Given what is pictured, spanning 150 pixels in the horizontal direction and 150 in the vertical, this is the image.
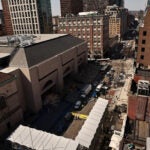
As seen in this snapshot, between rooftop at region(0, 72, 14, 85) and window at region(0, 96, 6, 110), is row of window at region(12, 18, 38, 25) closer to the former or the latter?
rooftop at region(0, 72, 14, 85)

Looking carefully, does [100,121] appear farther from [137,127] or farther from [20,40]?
[20,40]

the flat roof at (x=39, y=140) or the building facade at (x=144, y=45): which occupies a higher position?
the building facade at (x=144, y=45)

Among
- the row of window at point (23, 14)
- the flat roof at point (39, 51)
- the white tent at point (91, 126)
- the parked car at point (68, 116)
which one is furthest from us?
the row of window at point (23, 14)

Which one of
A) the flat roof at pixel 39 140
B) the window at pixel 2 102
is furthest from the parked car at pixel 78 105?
the window at pixel 2 102

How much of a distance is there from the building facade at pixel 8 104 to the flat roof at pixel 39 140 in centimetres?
682

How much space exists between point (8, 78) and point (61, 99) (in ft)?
74.6

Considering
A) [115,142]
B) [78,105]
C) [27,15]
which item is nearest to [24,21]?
[27,15]

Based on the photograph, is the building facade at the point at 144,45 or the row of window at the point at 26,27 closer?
the building facade at the point at 144,45

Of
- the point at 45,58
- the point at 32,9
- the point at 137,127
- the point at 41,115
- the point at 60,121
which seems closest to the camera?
the point at 137,127

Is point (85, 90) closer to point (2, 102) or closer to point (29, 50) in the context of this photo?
point (29, 50)

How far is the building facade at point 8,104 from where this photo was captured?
4466cm

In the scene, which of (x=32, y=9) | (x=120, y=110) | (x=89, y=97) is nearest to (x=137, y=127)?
(x=120, y=110)

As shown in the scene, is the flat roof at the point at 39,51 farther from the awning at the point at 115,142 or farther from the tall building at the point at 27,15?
the tall building at the point at 27,15

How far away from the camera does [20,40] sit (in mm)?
67938
